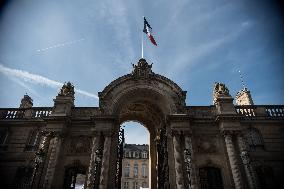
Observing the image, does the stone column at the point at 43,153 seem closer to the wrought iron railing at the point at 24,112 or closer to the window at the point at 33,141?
the window at the point at 33,141

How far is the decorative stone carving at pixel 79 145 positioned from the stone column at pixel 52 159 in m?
1.17

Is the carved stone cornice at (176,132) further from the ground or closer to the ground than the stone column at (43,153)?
further from the ground

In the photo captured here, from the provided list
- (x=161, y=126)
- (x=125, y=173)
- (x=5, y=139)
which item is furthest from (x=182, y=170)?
(x=125, y=173)

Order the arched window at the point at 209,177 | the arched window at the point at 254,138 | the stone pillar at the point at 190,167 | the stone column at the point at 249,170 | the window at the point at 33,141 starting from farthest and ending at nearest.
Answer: the window at the point at 33,141, the arched window at the point at 254,138, the arched window at the point at 209,177, the stone pillar at the point at 190,167, the stone column at the point at 249,170

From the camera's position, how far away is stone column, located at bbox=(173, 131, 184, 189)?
820 inches

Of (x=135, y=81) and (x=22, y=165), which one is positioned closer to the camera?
(x=22, y=165)

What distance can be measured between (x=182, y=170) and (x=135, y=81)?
10048 millimetres

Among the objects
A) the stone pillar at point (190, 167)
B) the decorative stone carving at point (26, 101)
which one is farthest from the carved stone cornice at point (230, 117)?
the decorative stone carving at point (26, 101)

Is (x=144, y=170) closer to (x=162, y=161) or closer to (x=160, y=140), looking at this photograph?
(x=160, y=140)

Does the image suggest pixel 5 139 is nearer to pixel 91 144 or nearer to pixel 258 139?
pixel 91 144

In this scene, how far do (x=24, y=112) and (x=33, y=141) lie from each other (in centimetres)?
361

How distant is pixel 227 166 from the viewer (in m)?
22.2

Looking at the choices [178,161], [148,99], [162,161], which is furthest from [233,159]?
[148,99]

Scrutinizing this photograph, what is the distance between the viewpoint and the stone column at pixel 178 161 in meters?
20.8
